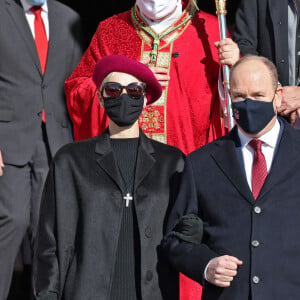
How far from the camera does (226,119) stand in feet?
16.3

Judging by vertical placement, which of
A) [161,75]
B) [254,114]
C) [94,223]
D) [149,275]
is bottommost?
[149,275]

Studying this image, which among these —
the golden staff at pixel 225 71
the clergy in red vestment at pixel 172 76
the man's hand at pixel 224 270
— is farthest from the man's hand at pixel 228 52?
the man's hand at pixel 224 270

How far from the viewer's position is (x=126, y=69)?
420 centimetres

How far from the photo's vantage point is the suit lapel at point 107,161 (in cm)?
408

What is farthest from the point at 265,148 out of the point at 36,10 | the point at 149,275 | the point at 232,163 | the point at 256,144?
the point at 36,10

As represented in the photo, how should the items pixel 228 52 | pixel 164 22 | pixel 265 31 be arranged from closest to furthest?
pixel 228 52 < pixel 265 31 < pixel 164 22

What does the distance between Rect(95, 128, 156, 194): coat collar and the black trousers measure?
1132 millimetres

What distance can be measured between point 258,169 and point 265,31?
1400 mm

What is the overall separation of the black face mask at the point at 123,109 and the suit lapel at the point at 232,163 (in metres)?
0.43

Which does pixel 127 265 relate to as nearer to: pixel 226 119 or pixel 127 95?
pixel 127 95

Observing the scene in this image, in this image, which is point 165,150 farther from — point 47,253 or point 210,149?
point 47,253

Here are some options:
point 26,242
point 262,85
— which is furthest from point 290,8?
point 26,242

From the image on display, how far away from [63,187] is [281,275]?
108cm

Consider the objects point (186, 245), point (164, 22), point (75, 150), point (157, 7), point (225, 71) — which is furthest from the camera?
point (164, 22)
